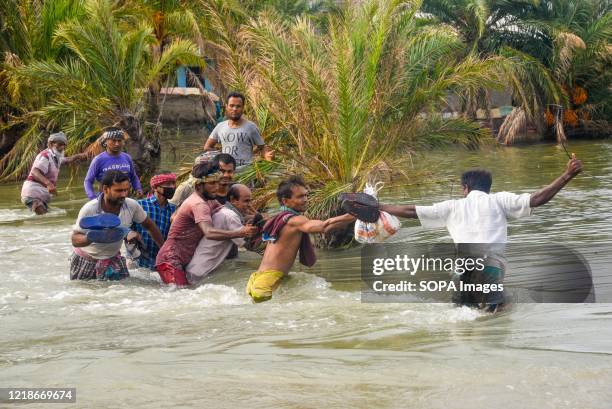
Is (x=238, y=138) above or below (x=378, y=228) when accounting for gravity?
above

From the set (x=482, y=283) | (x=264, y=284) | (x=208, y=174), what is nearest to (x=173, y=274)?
(x=208, y=174)

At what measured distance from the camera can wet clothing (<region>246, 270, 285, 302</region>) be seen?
8438mm

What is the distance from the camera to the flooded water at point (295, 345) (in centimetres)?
586

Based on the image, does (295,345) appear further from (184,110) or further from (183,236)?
(184,110)

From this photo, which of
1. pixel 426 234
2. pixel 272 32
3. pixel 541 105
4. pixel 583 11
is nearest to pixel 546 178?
pixel 426 234

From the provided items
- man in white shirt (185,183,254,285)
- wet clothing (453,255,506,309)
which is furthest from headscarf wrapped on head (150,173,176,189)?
wet clothing (453,255,506,309)

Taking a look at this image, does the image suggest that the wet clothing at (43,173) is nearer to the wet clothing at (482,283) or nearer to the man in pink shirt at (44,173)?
the man in pink shirt at (44,173)

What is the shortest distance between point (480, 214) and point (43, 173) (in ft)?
31.0

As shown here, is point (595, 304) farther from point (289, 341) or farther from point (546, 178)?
point (546, 178)

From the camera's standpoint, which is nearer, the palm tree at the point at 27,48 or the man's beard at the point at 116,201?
the man's beard at the point at 116,201

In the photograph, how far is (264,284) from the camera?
844 cm

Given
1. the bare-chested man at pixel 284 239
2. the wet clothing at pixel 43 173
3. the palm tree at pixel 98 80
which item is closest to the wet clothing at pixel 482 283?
the bare-chested man at pixel 284 239

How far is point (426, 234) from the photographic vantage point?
12.3 meters

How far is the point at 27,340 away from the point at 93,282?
5.41 feet
